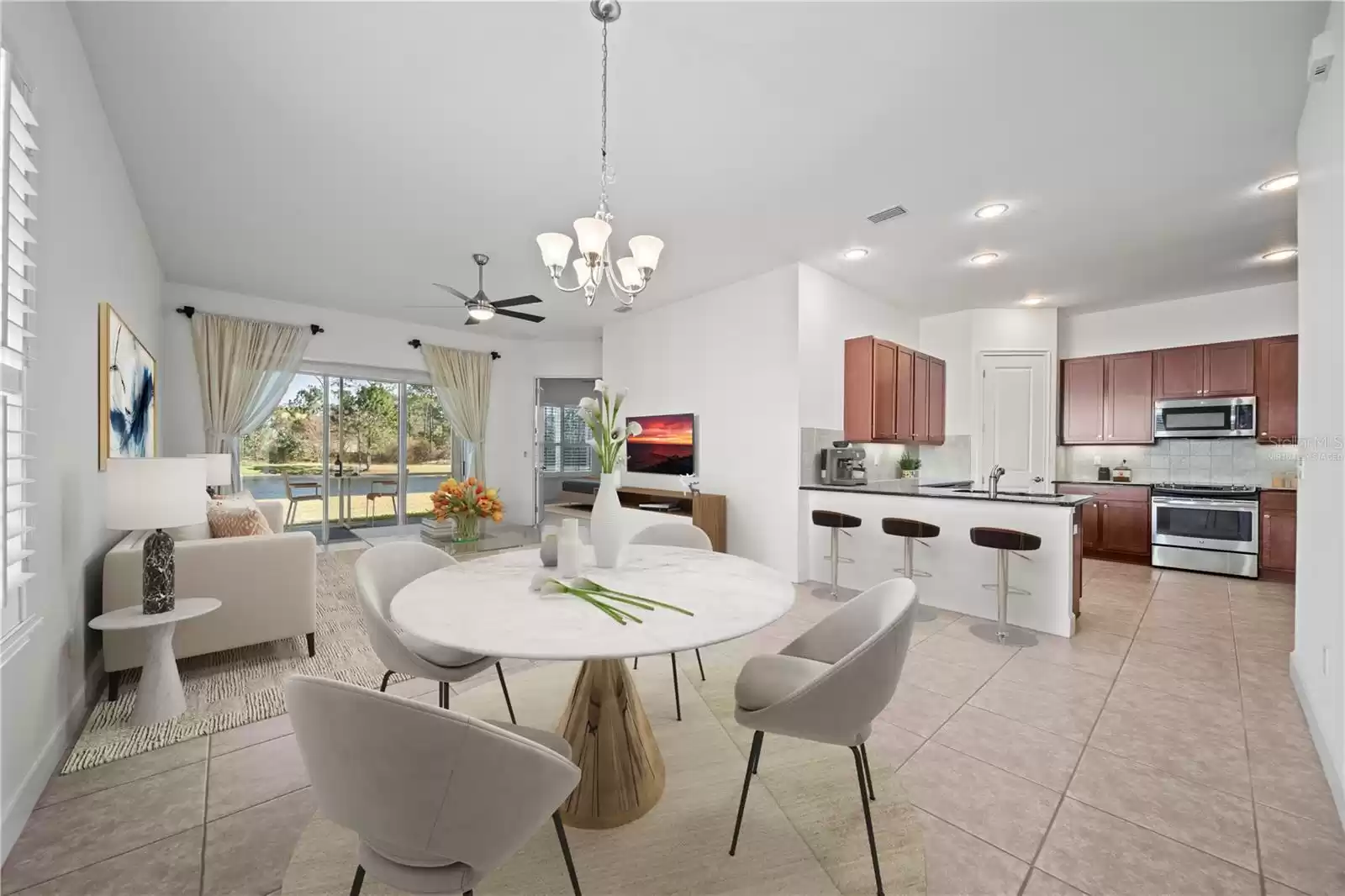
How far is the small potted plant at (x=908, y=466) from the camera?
5.69 meters

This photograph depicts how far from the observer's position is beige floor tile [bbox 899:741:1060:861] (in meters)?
1.63

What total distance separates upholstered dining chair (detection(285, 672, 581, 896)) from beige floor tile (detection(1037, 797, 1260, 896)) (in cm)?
154

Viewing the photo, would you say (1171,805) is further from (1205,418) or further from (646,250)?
(1205,418)

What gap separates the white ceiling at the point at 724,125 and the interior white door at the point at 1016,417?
1.58 m

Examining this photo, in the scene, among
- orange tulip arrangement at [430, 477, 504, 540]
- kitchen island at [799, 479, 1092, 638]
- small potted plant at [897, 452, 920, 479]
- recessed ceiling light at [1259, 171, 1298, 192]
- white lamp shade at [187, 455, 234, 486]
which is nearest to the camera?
recessed ceiling light at [1259, 171, 1298, 192]

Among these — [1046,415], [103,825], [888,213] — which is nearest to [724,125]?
[888,213]

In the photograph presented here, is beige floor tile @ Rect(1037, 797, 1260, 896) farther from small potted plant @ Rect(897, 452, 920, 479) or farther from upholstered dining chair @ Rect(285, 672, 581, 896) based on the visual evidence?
small potted plant @ Rect(897, 452, 920, 479)

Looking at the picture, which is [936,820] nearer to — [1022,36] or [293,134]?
[1022,36]

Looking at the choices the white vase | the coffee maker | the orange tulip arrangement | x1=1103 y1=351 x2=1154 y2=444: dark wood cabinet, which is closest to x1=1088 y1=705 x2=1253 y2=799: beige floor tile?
the white vase

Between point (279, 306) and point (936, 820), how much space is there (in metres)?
6.99

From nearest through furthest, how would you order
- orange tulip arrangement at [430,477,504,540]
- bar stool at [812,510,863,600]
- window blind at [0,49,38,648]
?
window blind at [0,49,38,648], bar stool at [812,510,863,600], orange tulip arrangement at [430,477,504,540]

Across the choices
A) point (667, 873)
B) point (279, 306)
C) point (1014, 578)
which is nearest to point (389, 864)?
point (667, 873)

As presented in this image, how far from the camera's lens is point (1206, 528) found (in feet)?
16.0

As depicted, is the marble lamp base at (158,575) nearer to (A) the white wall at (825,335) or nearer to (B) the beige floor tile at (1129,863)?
(B) the beige floor tile at (1129,863)
